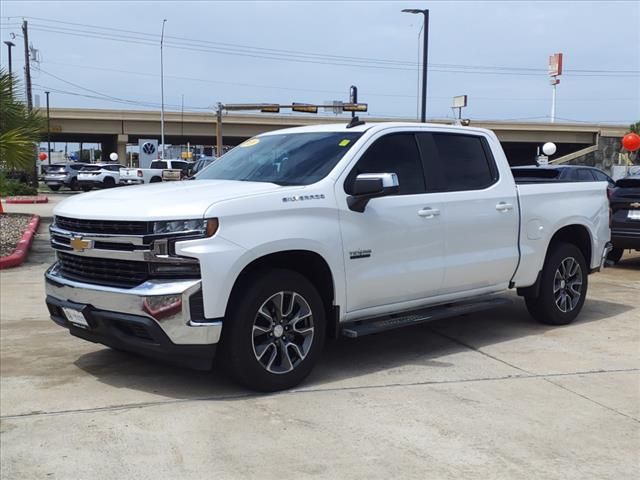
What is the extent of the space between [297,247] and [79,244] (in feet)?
5.16

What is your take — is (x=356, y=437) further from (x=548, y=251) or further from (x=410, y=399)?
(x=548, y=251)

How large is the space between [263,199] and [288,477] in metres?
1.99

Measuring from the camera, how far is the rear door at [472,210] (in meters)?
6.24

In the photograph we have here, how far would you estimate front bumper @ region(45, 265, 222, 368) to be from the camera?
465 centimetres

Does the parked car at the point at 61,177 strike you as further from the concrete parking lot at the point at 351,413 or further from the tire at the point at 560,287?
the tire at the point at 560,287

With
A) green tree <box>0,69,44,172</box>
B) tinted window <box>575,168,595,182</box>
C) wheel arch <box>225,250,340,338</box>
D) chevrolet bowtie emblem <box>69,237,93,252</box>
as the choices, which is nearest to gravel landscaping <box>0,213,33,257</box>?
green tree <box>0,69,44,172</box>

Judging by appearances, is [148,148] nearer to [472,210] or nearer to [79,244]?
[472,210]

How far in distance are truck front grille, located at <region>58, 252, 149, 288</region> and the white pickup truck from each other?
0.01 m

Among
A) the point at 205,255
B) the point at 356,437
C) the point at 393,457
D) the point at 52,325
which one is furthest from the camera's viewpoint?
the point at 52,325

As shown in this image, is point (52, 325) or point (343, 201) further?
point (52, 325)

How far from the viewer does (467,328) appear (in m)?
7.43

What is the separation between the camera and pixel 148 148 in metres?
47.6

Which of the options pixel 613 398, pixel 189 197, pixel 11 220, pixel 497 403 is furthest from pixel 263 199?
pixel 11 220

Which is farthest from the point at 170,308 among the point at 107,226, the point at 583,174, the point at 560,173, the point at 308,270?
the point at 583,174
